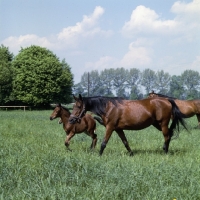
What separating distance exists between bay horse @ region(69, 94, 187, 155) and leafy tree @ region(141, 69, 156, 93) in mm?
57154

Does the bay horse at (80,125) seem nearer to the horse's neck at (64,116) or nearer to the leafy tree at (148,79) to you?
the horse's neck at (64,116)

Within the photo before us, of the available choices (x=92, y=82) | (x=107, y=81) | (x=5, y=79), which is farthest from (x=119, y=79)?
(x=5, y=79)

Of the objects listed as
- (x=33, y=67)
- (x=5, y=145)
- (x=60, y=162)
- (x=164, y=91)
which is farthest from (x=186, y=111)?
(x=164, y=91)

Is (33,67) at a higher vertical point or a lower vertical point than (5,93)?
higher

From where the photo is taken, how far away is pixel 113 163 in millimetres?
7355

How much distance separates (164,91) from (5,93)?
3181 cm

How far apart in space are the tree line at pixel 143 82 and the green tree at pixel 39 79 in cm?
584

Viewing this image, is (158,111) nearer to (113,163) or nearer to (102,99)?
(102,99)

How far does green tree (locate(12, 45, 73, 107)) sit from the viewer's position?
193 feet

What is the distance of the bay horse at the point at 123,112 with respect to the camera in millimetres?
9852

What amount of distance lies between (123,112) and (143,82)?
5839 centimetres

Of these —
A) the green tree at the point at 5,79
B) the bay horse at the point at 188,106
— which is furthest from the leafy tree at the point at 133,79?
the bay horse at the point at 188,106

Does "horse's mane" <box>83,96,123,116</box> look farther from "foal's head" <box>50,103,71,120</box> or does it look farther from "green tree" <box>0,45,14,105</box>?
"green tree" <box>0,45,14,105</box>

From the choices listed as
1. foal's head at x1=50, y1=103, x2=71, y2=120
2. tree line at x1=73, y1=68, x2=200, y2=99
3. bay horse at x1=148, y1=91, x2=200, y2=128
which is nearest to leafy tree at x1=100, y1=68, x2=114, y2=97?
tree line at x1=73, y1=68, x2=200, y2=99
